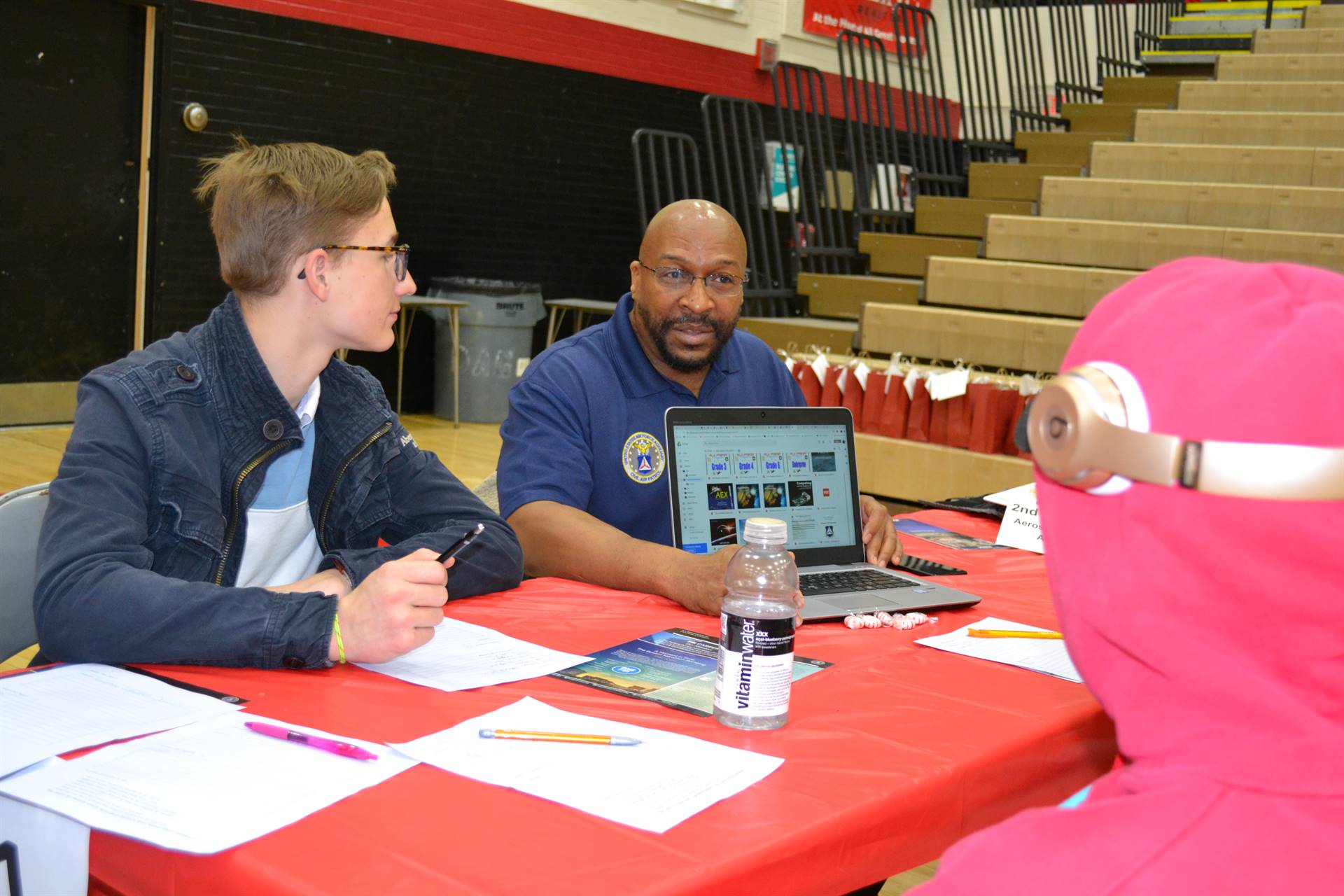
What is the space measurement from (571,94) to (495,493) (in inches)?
234

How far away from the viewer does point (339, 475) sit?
178 centimetres

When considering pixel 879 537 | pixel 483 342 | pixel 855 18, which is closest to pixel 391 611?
pixel 879 537

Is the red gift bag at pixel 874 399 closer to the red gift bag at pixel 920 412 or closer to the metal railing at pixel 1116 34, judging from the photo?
the red gift bag at pixel 920 412

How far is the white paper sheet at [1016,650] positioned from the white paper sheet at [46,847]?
3.32 ft

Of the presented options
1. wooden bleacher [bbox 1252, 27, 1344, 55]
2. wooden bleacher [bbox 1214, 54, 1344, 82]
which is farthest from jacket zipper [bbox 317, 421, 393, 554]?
wooden bleacher [bbox 1252, 27, 1344, 55]

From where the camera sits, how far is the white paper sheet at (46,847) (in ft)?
3.18

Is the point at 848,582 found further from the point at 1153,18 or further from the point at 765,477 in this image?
the point at 1153,18

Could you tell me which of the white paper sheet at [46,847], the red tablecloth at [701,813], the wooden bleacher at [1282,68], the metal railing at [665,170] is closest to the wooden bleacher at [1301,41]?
the wooden bleacher at [1282,68]

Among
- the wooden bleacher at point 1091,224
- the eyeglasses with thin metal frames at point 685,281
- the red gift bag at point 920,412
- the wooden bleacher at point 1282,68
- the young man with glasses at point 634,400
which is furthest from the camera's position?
the wooden bleacher at point 1282,68

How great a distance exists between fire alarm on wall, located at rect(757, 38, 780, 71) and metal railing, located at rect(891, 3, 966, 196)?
0.88 meters

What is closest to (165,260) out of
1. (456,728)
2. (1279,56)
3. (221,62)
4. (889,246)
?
(221,62)

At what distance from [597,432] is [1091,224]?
429 cm

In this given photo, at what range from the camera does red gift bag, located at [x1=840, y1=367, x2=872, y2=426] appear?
16.4ft

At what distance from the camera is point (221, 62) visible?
6324 millimetres
